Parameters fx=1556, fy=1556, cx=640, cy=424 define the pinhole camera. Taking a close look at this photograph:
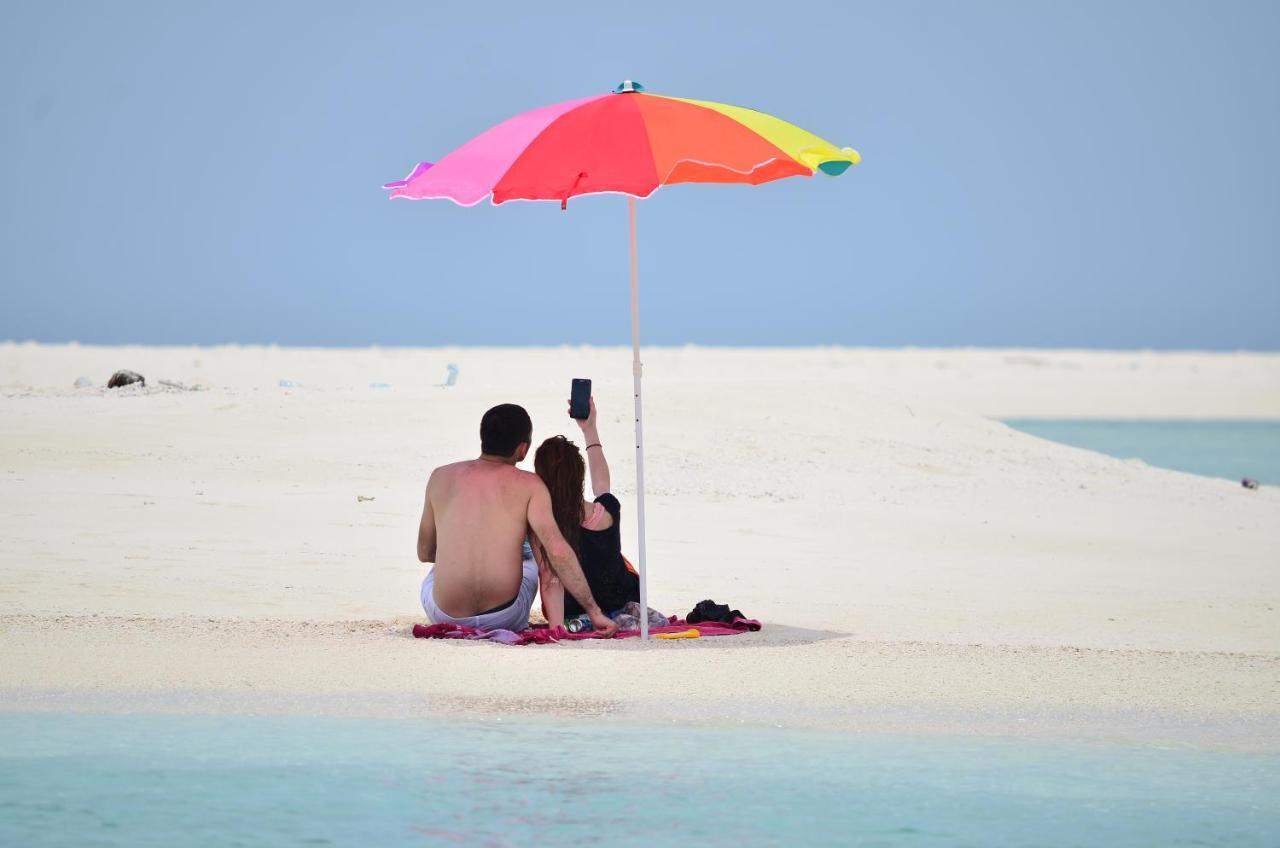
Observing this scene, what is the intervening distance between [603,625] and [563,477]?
3.08ft

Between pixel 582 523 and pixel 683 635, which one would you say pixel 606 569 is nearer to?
pixel 582 523

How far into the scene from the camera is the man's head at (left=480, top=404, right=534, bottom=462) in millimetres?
8297

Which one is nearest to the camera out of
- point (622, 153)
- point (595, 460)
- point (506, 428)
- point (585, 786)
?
point (585, 786)

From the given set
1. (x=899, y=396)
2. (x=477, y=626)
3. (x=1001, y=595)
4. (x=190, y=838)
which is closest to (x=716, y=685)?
(x=477, y=626)

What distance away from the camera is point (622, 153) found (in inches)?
313

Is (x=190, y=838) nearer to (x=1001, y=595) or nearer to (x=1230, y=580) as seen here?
(x=1001, y=595)

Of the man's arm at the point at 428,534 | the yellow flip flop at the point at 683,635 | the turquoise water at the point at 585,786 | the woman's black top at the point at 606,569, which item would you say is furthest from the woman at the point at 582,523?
the turquoise water at the point at 585,786

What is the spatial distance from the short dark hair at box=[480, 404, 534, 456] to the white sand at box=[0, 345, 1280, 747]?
116 centimetres

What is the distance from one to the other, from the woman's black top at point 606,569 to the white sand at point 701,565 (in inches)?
19.1

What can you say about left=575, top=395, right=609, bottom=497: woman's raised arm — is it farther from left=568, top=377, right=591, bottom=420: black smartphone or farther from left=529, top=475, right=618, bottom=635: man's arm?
left=529, top=475, right=618, bottom=635: man's arm

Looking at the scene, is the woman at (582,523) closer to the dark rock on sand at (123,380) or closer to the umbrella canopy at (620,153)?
the umbrella canopy at (620,153)

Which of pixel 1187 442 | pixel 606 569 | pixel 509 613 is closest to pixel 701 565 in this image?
pixel 606 569

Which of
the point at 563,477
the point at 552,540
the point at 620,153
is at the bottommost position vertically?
the point at 552,540

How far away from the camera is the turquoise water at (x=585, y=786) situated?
6098 mm
